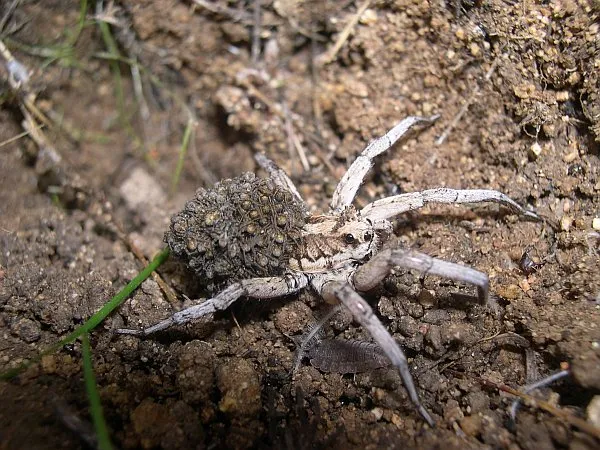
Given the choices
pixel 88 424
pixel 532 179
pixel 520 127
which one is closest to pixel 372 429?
pixel 88 424

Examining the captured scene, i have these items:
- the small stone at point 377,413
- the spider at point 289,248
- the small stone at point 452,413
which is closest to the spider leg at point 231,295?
Result: the spider at point 289,248

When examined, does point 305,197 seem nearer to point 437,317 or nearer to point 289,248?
point 289,248

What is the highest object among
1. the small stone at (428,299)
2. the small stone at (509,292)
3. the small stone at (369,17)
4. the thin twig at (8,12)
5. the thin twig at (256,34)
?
the thin twig at (8,12)

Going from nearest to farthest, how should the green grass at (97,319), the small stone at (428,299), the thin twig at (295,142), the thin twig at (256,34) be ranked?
1. the green grass at (97,319)
2. the small stone at (428,299)
3. the thin twig at (295,142)
4. the thin twig at (256,34)

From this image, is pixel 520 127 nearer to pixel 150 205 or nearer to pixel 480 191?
pixel 480 191

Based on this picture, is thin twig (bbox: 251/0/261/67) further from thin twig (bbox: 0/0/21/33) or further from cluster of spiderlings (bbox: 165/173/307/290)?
thin twig (bbox: 0/0/21/33)

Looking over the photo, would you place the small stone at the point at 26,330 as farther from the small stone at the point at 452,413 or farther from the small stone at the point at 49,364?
the small stone at the point at 452,413
